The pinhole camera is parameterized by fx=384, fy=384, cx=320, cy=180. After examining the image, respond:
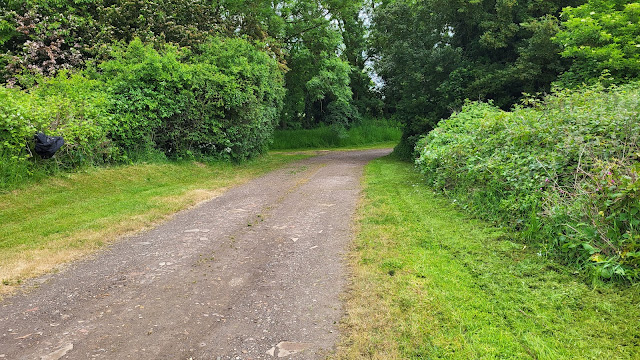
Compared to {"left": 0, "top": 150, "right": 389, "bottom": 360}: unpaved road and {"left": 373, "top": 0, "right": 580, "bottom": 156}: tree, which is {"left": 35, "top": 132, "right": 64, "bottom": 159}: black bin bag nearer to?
{"left": 0, "top": 150, "right": 389, "bottom": 360}: unpaved road

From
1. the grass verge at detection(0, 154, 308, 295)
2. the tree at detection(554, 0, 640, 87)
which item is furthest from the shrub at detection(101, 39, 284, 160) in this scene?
the tree at detection(554, 0, 640, 87)

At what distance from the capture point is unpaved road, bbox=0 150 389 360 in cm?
287

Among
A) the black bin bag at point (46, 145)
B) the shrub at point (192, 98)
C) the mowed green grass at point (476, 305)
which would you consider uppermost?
the shrub at point (192, 98)

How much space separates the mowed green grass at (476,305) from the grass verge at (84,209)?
3.58m

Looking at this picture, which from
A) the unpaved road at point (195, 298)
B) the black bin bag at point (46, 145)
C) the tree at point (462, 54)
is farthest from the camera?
the tree at point (462, 54)

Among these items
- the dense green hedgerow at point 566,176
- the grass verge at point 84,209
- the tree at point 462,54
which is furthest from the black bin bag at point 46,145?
the tree at point 462,54

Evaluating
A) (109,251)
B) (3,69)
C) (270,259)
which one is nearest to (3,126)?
(109,251)

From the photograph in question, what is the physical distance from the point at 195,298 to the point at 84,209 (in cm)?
440

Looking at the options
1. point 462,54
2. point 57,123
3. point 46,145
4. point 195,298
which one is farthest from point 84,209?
point 462,54

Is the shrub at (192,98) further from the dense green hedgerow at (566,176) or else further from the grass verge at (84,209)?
the dense green hedgerow at (566,176)

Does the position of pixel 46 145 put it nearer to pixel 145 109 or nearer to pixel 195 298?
pixel 145 109

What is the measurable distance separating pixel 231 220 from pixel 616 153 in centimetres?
549

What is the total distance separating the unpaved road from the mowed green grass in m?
0.35

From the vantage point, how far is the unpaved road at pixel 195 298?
2865mm
